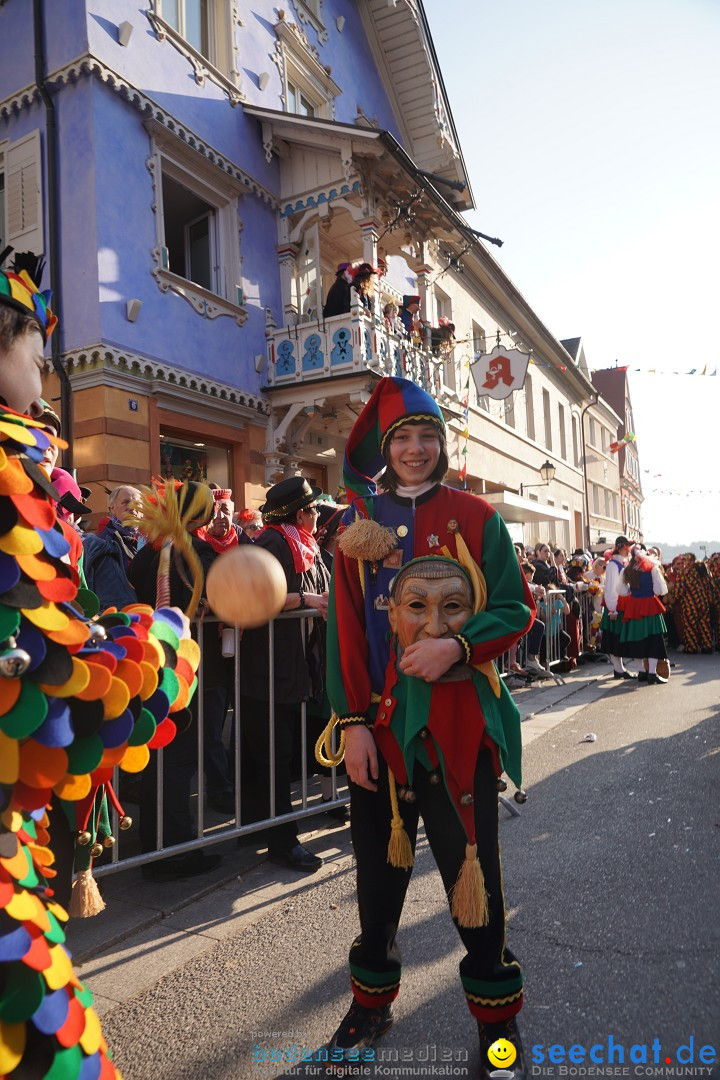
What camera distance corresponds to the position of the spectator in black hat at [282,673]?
3547 millimetres

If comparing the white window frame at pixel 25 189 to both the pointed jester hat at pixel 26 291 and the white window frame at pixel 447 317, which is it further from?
the white window frame at pixel 447 317

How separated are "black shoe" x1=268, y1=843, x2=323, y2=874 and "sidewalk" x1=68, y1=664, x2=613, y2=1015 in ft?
0.12

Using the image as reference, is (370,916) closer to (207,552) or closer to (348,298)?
(207,552)

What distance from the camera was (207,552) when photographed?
11.8 feet

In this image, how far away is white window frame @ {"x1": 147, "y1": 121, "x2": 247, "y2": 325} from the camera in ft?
28.1

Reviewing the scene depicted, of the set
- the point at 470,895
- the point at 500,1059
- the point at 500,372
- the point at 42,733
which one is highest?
the point at 500,372

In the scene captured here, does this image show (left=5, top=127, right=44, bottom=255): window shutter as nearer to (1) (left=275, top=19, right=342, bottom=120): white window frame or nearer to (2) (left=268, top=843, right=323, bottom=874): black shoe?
(1) (left=275, top=19, right=342, bottom=120): white window frame

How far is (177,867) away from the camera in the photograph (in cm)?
336

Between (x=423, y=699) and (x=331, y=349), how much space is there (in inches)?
340

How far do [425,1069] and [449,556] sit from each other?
1.43 m

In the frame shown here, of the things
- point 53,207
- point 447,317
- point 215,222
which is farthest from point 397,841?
point 447,317

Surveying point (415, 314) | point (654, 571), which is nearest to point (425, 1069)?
point (654, 571)

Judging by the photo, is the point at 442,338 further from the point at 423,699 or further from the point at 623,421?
the point at 623,421

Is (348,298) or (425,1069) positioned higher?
(348,298)
